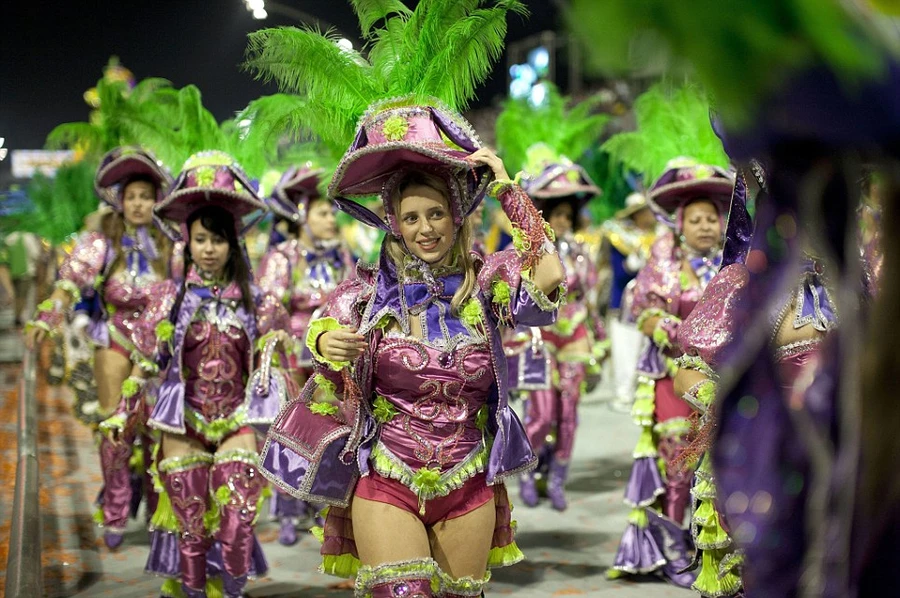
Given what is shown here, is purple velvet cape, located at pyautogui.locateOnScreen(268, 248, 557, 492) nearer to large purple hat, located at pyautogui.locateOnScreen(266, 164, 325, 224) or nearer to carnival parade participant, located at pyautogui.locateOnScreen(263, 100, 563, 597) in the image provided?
carnival parade participant, located at pyautogui.locateOnScreen(263, 100, 563, 597)

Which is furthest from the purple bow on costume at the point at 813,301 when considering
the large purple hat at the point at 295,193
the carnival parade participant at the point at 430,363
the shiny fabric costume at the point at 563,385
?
the large purple hat at the point at 295,193

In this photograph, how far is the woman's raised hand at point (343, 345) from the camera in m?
3.83

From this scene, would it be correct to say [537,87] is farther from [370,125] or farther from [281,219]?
[370,125]

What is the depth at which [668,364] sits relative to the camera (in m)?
6.35

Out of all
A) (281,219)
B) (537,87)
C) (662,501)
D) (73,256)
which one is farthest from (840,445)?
(537,87)

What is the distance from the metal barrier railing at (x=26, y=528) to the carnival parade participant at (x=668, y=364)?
3211 millimetres

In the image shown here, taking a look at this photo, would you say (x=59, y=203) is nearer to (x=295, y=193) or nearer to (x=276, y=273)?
(x=295, y=193)

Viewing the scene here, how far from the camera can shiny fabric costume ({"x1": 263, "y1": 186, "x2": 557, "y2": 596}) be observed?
388 centimetres

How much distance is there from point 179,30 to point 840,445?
23.1ft

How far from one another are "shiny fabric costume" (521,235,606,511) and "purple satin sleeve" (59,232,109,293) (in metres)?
3.32

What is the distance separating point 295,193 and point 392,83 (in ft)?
14.9

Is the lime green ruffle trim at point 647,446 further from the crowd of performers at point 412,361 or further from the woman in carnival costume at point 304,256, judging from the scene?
the woman in carnival costume at point 304,256

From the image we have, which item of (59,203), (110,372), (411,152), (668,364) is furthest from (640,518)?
(59,203)

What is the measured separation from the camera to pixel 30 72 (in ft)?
27.6
